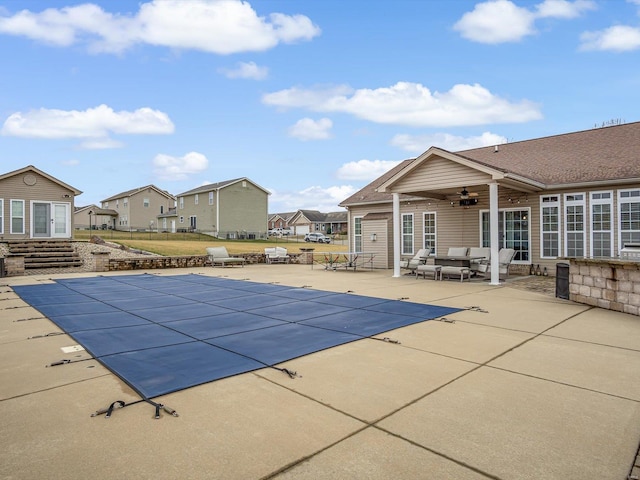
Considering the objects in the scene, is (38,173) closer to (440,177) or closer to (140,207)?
(440,177)

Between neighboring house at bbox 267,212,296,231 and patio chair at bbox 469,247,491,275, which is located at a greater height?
neighboring house at bbox 267,212,296,231

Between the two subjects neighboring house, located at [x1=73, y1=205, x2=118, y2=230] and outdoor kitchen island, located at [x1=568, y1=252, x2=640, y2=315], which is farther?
neighboring house, located at [x1=73, y1=205, x2=118, y2=230]

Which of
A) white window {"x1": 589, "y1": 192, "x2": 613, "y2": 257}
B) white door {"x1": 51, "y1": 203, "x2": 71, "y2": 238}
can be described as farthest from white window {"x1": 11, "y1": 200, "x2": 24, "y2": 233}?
white window {"x1": 589, "y1": 192, "x2": 613, "y2": 257}

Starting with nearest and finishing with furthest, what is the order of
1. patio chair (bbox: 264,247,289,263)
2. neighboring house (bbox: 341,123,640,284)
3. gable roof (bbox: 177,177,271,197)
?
neighboring house (bbox: 341,123,640,284)
patio chair (bbox: 264,247,289,263)
gable roof (bbox: 177,177,271,197)

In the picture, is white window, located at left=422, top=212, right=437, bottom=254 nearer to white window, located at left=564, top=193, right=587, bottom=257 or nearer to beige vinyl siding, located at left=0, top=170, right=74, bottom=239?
white window, located at left=564, top=193, right=587, bottom=257

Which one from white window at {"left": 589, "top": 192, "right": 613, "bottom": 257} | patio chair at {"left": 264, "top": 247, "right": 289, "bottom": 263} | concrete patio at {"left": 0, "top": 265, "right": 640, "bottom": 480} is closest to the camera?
concrete patio at {"left": 0, "top": 265, "right": 640, "bottom": 480}

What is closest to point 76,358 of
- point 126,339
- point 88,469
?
point 126,339

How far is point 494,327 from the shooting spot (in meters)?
6.29

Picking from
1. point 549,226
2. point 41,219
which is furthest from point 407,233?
point 41,219

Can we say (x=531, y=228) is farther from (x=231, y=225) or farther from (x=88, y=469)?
(x=231, y=225)

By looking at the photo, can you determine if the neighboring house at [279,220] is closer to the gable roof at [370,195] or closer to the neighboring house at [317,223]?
the neighboring house at [317,223]

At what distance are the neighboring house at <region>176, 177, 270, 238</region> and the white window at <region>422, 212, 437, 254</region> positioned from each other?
1091 inches

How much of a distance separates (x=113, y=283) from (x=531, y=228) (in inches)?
560

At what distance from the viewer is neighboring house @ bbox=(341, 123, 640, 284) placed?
39.7ft
